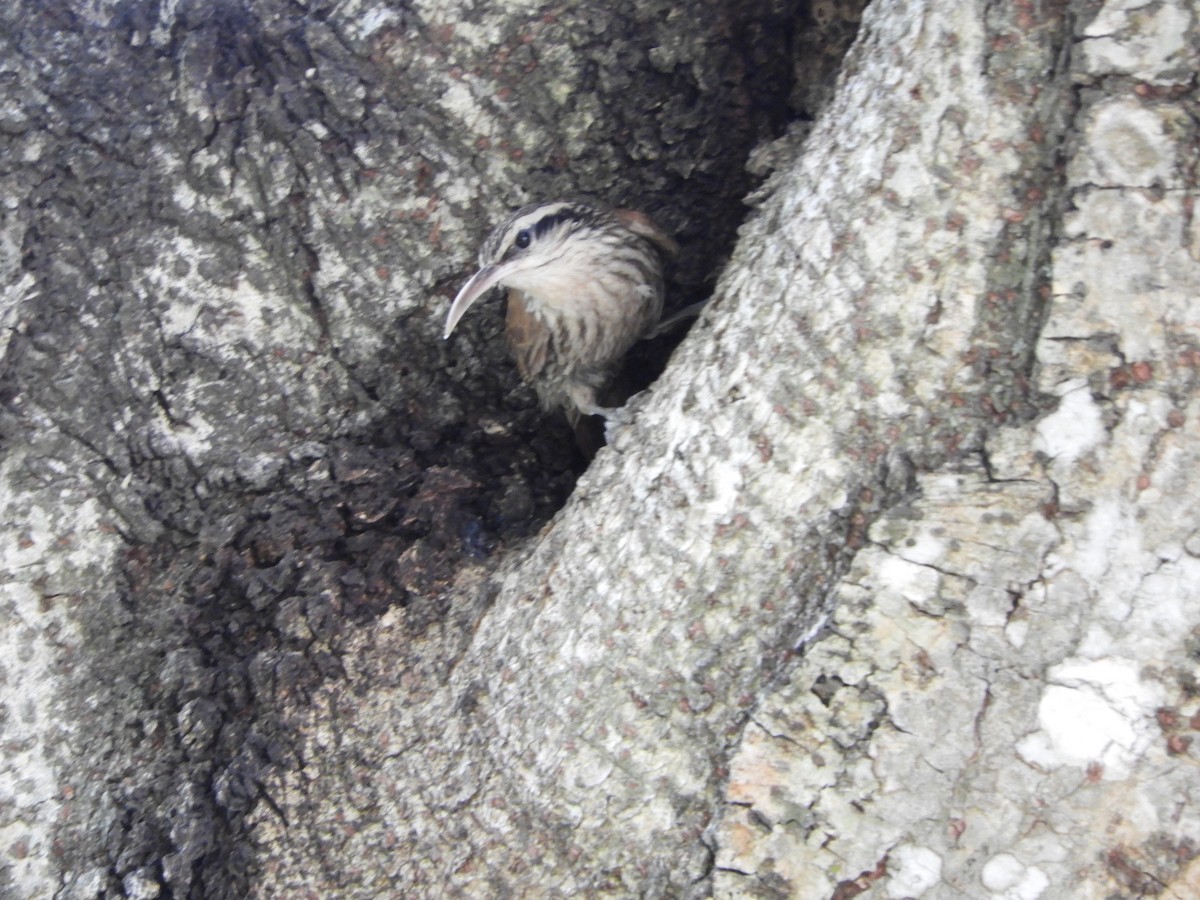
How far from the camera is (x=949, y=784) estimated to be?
1.59 metres

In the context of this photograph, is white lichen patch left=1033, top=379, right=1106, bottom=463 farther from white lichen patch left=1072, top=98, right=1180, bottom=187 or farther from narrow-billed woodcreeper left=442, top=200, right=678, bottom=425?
narrow-billed woodcreeper left=442, top=200, right=678, bottom=425

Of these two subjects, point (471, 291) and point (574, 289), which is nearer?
point (471, 291)

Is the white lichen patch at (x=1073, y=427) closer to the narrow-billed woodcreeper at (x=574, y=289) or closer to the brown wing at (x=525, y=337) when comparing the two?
the narrow-billed woodcreeper at (x=574, y=289)

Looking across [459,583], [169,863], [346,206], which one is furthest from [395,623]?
[346,206]

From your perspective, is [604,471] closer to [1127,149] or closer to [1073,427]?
[1073,427]

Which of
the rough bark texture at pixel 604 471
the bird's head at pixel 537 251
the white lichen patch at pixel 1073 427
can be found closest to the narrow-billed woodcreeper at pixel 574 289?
the bird's head at pixel 537 251

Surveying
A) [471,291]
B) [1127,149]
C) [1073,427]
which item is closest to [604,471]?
[471,291]

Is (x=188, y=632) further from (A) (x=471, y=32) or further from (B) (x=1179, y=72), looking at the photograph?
(B) (x=1179, y=72)

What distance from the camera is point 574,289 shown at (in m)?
3.49

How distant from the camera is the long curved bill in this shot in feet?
8.38

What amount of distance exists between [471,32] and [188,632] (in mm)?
1411

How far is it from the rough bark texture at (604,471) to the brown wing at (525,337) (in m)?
0.22

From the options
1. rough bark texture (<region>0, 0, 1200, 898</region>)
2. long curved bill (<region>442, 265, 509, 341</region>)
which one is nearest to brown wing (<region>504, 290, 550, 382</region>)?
rough bark texture (<region>0, 0, 1200, 898</region>)

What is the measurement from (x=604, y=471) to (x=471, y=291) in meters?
0.67
